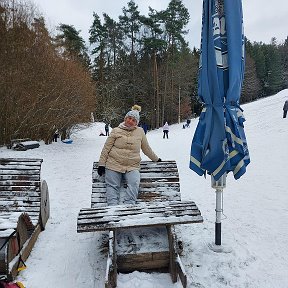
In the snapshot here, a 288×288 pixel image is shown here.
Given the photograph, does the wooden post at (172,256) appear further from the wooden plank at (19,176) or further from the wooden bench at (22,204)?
the wooden plank at (19,176)

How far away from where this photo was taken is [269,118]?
23938 mm

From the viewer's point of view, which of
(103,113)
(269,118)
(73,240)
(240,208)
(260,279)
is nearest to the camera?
(260,279)

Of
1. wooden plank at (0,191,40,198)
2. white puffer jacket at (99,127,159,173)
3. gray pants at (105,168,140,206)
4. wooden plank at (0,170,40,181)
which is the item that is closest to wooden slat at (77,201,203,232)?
gray pants at (105,168,140,206)

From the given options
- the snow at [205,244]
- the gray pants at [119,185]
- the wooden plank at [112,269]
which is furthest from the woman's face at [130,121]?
the wooden plank at [112,269]

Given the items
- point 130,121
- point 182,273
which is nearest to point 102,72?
point 130,121

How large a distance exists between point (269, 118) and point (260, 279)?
22041 millimetres

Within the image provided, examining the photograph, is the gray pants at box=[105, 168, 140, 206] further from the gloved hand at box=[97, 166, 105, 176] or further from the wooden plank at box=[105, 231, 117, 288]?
the wooden plank at box=[105, 231, 117, 288]

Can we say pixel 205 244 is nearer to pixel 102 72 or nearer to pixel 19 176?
pixel 19 176

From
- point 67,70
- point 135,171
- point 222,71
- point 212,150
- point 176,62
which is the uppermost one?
point 176,62

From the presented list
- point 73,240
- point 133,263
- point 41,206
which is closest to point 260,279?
point 133,263

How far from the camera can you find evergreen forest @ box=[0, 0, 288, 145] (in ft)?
52.4

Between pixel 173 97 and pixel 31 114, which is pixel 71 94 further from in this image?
pixel 173 97

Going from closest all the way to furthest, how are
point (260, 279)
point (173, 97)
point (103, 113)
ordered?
point (260, 279) < point (103, 113) < point (173, 97)

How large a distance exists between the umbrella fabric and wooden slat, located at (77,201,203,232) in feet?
1.97
